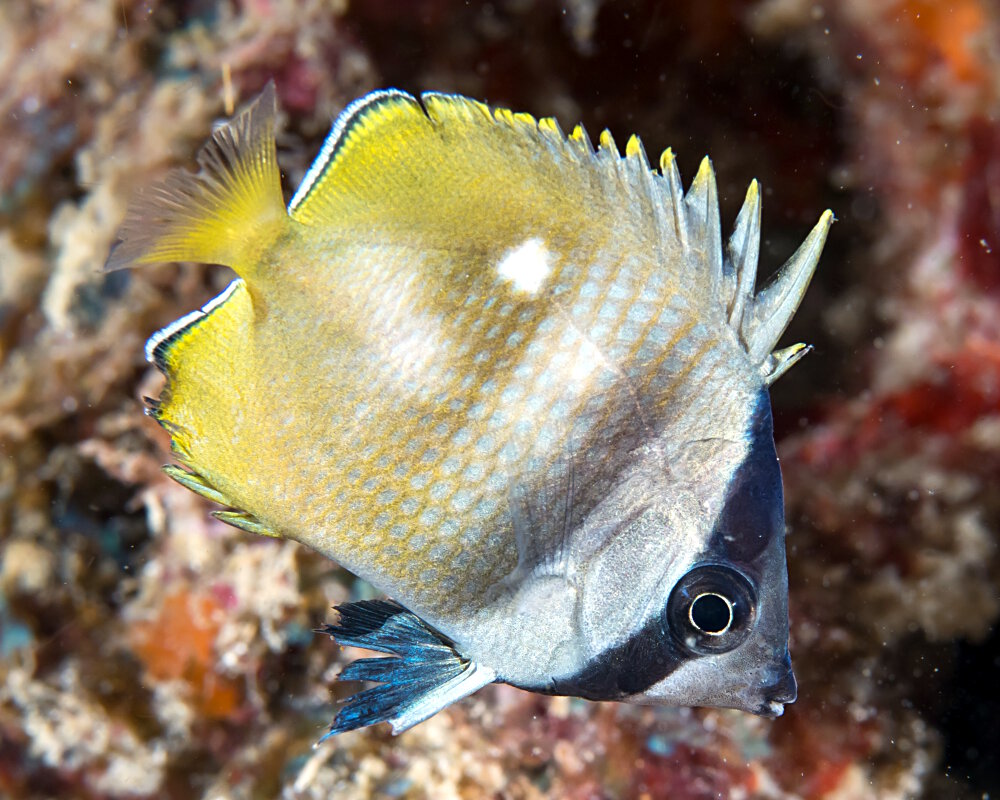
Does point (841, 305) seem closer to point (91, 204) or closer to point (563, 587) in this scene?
point (563, 587)

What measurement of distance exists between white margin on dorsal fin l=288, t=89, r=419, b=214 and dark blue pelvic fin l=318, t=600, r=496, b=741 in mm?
961

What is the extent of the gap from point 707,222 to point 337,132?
84 centimetres

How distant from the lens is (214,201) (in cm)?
149

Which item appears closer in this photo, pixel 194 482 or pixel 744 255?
pixel 744 255

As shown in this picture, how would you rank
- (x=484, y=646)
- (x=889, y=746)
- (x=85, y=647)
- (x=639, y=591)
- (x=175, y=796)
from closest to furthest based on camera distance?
(x=639, y=591) → (x=484, y=646) → (x=889, y=746) → (x=175, y=796) → (x=85, y=647)

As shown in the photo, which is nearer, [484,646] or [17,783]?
[484,646]

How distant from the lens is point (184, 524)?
11.2 ft

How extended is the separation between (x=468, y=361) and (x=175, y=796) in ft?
9.83

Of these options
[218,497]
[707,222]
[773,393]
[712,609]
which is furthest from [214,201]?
[773,393]

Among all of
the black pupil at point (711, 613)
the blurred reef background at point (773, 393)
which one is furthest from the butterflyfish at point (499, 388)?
the blurred reef background at point (773, 393)

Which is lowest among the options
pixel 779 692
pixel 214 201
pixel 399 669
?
pixel 779 692

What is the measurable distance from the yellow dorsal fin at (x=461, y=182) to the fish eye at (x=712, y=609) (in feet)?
2.31

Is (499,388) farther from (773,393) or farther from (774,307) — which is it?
(773,393)

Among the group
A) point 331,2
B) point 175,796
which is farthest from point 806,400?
point 175,796
